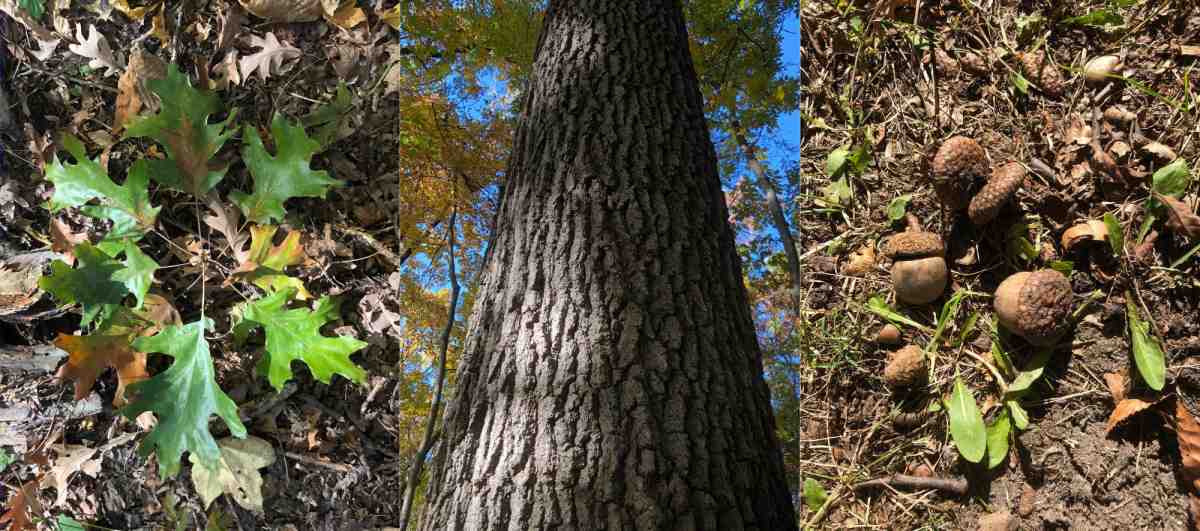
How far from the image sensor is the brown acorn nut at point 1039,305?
2.01 m

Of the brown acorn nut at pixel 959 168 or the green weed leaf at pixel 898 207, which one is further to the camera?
the green weed leaf at pixel 898 207

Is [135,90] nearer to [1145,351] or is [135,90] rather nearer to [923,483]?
[923,483]

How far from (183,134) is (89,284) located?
0.48 metres

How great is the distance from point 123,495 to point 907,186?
2.77 m

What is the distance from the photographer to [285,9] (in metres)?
2.09

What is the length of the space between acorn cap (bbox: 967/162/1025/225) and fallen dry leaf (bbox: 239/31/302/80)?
224cm

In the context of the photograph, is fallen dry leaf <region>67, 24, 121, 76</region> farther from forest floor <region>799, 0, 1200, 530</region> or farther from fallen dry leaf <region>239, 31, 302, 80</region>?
forest floor <region>799, 0, 1200, 530</region>

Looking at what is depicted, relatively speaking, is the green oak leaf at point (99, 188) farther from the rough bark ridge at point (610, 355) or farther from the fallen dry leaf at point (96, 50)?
the rough bark ridge at point (610, 355)

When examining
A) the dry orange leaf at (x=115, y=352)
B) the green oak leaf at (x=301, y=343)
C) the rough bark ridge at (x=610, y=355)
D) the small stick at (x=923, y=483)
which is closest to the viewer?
the rough bark ridge at (x=610, y=355)

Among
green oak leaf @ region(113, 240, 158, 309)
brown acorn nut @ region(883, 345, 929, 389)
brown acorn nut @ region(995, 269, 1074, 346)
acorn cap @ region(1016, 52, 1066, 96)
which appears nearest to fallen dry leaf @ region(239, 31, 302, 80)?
green oak leaf @ region(113, 240, 158, 309)

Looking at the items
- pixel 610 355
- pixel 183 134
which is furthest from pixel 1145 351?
pixel 183 134

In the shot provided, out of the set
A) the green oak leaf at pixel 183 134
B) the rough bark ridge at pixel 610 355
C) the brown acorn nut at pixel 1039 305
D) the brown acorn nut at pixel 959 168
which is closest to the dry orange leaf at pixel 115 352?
the green oak leaf at pixel 183 134

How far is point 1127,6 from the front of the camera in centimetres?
230

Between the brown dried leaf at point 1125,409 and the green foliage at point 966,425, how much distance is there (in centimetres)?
34
